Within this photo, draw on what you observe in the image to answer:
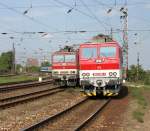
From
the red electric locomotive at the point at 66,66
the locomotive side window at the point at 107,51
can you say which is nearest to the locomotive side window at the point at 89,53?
the locomotive side window at the point at 107,51

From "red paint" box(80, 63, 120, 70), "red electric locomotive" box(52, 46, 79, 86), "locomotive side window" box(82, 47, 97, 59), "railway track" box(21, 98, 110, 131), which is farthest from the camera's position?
"red electric locomotive" box(52, 46, 79, 86)

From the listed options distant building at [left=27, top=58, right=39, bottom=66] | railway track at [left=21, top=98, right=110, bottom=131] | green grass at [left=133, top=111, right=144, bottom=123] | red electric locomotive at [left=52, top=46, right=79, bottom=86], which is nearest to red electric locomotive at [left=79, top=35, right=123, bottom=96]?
railway track at [left=21, top=98, right=110, bottom=131]

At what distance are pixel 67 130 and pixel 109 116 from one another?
414 centimetres

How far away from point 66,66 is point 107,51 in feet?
34.8

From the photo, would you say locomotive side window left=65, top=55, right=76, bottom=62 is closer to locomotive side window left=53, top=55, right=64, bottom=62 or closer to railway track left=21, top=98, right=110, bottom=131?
locomotive side window left=53, top=55, right=64, bottom=62

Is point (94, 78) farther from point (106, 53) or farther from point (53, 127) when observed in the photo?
point (53, 127)

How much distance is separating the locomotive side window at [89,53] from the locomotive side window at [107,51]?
1.29 feet

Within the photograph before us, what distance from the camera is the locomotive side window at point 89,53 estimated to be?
23.3 meters

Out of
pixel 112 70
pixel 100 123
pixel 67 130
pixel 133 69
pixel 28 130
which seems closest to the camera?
pixel 28 130

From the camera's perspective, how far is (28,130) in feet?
38.0

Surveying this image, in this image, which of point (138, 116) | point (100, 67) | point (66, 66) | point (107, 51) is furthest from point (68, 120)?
point (66, 66)

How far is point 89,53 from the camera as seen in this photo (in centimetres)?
2345

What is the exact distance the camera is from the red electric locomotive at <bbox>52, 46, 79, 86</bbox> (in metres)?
33.2

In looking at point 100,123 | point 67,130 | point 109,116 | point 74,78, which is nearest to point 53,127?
point 67,130
